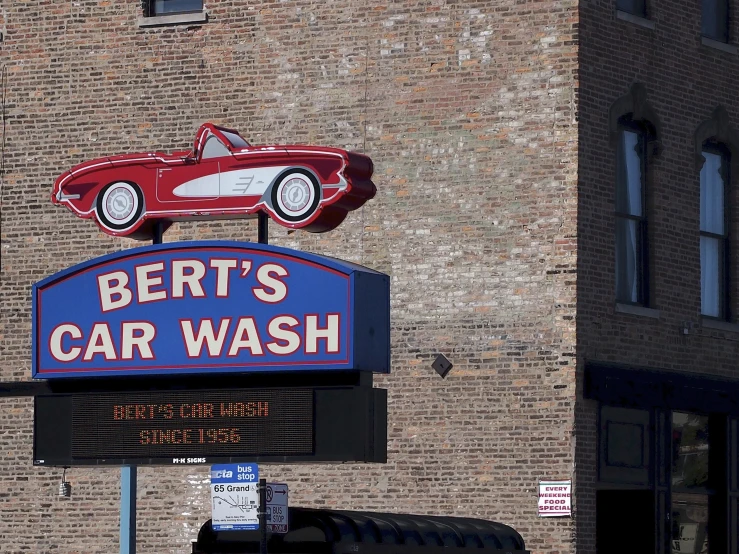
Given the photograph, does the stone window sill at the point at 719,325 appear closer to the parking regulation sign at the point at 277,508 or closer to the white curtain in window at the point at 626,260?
the white curtain in window at the point at 626,260

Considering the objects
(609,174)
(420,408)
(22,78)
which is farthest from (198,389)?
(22,78)

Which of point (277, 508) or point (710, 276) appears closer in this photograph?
point (277, 508)

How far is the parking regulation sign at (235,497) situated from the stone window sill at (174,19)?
11.3 meters

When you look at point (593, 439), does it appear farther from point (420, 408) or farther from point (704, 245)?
point (704, 245)

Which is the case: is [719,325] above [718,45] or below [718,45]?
below

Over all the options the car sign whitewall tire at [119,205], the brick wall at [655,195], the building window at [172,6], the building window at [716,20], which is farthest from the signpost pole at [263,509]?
the building window at [716,20]

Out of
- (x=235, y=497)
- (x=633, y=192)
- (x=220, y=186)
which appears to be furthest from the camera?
(x=633, y=192)

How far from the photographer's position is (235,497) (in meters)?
18.5

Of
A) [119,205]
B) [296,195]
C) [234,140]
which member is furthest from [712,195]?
[119,205]

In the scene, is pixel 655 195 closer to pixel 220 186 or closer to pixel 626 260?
pixel 626 260

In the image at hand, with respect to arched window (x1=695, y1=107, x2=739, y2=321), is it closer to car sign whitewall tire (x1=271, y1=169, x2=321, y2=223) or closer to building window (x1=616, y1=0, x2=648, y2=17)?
building window (x1=616, y1=0, x2=648, y2=17)

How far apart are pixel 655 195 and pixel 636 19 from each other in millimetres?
2658

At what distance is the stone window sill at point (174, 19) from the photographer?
2825cm

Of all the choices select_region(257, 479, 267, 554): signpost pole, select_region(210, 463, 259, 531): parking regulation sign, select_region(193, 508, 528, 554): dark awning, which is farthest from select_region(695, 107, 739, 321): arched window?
select_region(257, 479, 267, 554): signpost pole
